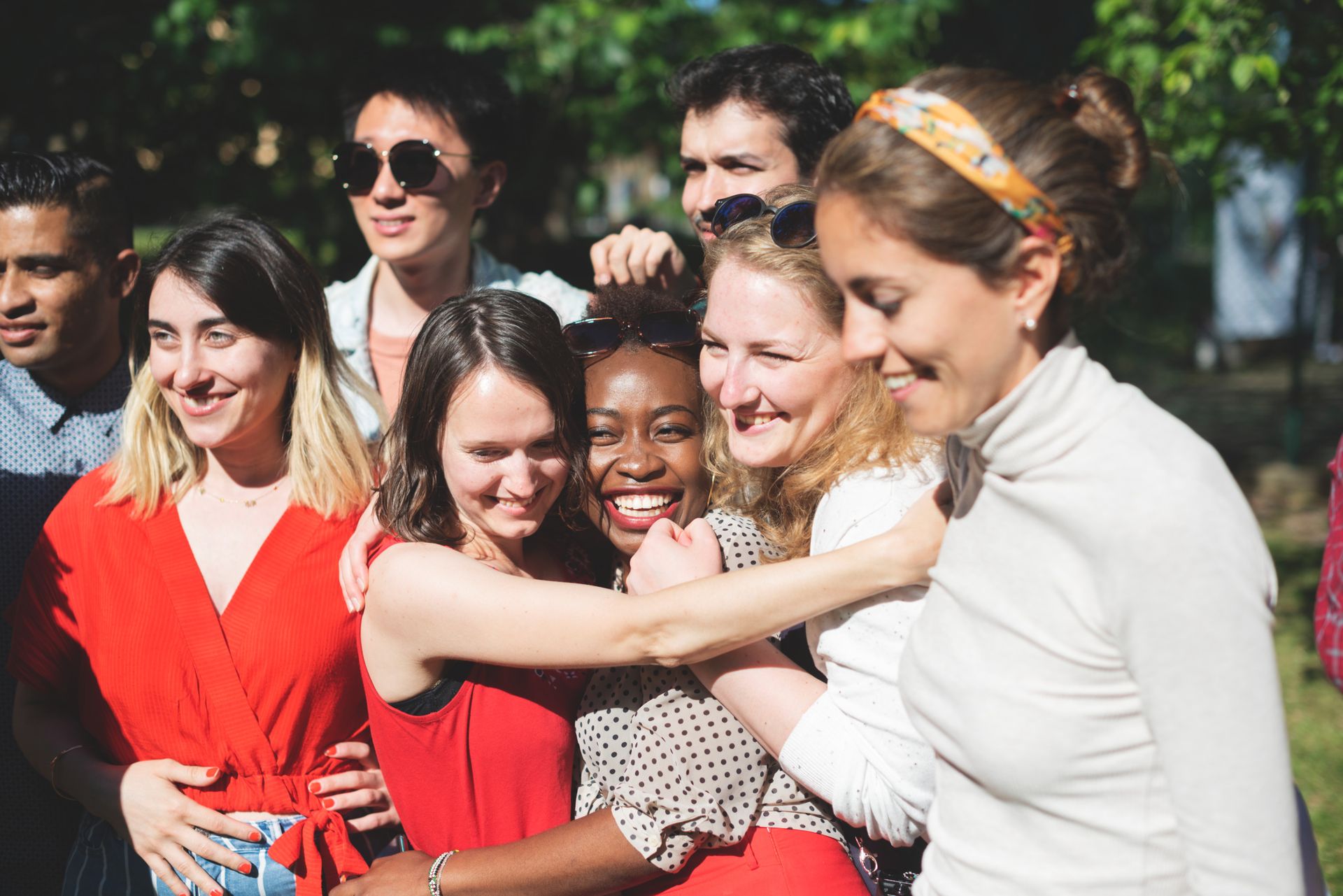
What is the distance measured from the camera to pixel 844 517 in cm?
221

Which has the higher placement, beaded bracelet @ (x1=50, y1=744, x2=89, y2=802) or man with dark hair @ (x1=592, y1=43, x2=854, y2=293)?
man with dark hair @ (x1=592, y1=43, x2=854, y2=293)

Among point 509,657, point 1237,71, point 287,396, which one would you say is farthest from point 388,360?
point 1237,71

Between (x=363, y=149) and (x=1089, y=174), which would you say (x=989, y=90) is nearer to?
(x=1089, y=174)

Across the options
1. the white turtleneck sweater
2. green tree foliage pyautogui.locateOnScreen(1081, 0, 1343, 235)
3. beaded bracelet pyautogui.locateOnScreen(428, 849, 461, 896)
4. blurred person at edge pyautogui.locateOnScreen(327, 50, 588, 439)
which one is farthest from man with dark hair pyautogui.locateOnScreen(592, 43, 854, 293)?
green tree foliage pyautogui.locateOnScreen(1081, 0, 1343, 235)

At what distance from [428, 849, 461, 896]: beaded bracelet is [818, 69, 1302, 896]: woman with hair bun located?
1148 millimetres

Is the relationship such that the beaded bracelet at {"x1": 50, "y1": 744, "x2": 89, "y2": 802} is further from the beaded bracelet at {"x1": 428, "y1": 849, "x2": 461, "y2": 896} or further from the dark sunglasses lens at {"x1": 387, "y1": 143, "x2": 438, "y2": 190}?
the dark sunglasses lens at {"x1": 387, "y1": 143, "x2": 438, "y2": 190}

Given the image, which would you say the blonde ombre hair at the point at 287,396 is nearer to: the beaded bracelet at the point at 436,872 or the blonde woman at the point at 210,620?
the blonde woman at the point at 210,620

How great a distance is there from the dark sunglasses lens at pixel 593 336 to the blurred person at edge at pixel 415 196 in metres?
1.16

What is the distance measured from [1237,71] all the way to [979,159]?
3.65 meters

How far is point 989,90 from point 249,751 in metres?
2.15

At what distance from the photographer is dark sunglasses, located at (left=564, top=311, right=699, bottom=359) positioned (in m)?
2.58

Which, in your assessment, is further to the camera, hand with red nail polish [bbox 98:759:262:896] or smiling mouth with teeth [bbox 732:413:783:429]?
hand with red nail polish [bbox 98:759:262:896]

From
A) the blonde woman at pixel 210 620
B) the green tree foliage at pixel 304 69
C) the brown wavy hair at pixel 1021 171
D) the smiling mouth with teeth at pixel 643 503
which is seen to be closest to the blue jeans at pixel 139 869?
the blonde woman at pixel 210 620

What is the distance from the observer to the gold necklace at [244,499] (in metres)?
2.84
